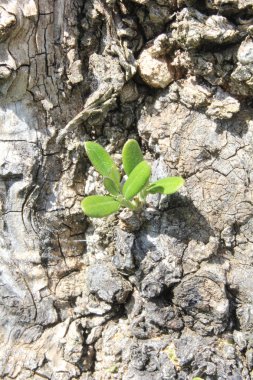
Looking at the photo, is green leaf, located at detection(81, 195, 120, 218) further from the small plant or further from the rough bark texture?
the rough bark texture

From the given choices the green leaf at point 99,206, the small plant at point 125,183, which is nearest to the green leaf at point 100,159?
the small plant at point 125,183

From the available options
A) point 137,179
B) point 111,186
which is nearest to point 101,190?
point 111,186

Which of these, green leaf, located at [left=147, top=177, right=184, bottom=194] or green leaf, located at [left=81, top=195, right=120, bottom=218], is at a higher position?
green leaf, located at [left=147, top=177, right=184, bottom=194]

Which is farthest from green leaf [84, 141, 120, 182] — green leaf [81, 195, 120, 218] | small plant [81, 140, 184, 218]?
green leaf [81, 195, 120, 218]

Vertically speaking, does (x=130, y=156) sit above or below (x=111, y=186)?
above

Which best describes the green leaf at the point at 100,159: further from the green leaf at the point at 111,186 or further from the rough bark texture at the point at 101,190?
the rough bark texture at the point at 101,190

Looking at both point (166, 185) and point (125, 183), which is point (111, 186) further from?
point (166, 185)
